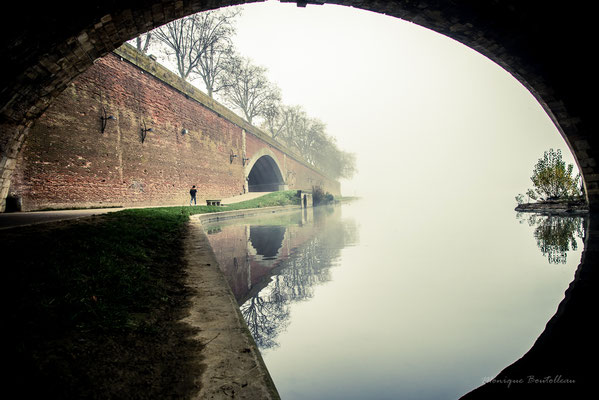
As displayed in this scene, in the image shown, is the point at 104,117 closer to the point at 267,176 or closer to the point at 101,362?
the point at 101,362

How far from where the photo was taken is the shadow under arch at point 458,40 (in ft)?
14.1

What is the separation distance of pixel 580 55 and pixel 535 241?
4416 millimetres

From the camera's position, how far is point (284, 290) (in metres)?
3.28

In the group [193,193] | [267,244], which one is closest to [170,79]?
[193,193]

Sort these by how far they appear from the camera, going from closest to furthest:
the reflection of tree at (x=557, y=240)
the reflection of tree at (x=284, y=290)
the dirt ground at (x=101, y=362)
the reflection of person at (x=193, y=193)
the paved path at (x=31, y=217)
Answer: the dirt ground at (x=101, y=362) < the reflection of tree at (x=284, y=290) < the reflection of tree at (x=557, y=240) < the paved path at (x=31, y=217) < the reflection of person at (x=193, y=193)

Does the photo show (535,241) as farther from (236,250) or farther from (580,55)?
(236,250)

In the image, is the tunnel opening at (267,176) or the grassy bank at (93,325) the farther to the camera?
the tunnel opening at (267,176)

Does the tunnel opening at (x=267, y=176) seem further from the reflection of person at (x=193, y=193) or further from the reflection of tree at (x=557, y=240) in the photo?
the reflection of tree at (x=557, y=240)

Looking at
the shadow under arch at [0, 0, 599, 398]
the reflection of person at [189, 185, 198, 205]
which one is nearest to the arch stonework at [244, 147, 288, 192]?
the reflection of person at [189, 185, 198, 205]

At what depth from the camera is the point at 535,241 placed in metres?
5.46

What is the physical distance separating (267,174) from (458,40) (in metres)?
24.2

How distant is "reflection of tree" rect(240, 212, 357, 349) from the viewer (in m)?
2.41

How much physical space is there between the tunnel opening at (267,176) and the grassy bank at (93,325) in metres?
24.8

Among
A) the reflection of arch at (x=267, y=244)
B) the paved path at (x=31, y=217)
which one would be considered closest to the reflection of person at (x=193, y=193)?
the paved path at (x=31, y=217)
